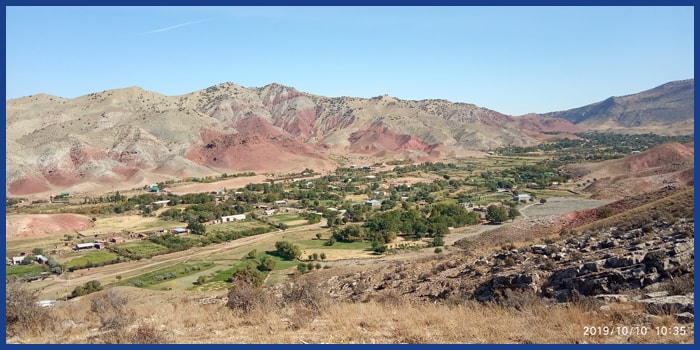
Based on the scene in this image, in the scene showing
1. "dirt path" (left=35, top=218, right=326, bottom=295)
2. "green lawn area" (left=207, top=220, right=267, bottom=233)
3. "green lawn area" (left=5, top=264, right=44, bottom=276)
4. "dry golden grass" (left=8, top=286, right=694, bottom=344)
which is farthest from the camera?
"green lawn area" (left=207, top=220, right=267, bottom=233)

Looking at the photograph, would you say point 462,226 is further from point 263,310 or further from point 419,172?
point 419,172

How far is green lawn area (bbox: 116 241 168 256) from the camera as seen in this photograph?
3875 centimetres

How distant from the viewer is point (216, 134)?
4257 inches

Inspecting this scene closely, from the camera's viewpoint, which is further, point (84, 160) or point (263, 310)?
point (84, 160)

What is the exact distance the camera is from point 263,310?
10633 mm

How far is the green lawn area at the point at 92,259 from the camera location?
35031 millimetres

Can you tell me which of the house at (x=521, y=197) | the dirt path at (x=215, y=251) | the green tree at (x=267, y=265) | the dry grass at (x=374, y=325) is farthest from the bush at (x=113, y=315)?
the house at (x=521, y=197)

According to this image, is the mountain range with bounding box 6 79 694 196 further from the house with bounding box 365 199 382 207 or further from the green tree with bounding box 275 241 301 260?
the green tree with bounding box 275 241 301 260

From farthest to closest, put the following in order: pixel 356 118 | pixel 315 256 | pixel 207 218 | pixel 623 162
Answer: pixel 356 118, pixel 623 162, pixel 207 218, pixel 315 256

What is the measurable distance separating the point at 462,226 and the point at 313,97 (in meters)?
156

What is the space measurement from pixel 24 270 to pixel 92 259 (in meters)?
4.38

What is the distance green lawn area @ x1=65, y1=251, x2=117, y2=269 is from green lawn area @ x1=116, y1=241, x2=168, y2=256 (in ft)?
5.29

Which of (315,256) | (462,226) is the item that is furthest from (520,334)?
(462,226)

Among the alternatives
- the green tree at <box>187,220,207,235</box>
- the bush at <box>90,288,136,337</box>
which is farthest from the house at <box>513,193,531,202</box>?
the bush at <box>90,288,136,337</box>
